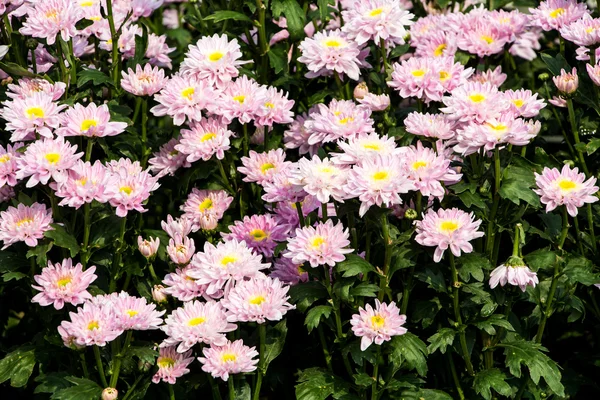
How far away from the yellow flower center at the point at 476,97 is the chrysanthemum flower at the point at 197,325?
1101 mm

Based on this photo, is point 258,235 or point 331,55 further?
point 331,55

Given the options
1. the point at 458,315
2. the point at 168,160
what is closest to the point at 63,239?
the point at 168,160

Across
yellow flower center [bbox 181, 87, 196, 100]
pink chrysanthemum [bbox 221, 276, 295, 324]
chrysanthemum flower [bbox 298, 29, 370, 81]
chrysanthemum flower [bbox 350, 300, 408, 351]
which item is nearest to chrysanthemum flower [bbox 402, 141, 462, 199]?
chrysanthemum flower [bbox 350, 300, 408, 351]

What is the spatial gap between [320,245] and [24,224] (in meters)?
1.00

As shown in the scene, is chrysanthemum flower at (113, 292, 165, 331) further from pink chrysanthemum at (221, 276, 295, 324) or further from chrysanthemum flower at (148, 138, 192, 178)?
chrysanthemum flower at (148, 138, 192, 178)

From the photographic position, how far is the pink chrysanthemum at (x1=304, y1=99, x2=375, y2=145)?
3.57 metres

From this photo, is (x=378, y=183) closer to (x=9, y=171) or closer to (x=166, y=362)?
(x=166, y=362)

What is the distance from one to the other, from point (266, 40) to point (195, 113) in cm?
66

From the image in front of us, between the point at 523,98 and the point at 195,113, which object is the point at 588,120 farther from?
the point at 195,113

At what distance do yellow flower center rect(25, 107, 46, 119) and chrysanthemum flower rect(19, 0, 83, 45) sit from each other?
0.95 feet

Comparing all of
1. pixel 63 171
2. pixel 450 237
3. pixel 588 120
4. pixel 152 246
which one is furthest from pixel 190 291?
pixel 588 120

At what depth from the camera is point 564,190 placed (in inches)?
130

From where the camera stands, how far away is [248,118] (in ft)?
12.2

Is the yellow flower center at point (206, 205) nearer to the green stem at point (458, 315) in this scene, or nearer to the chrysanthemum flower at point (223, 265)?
the chrysanthemum flower at point (223, 265)
